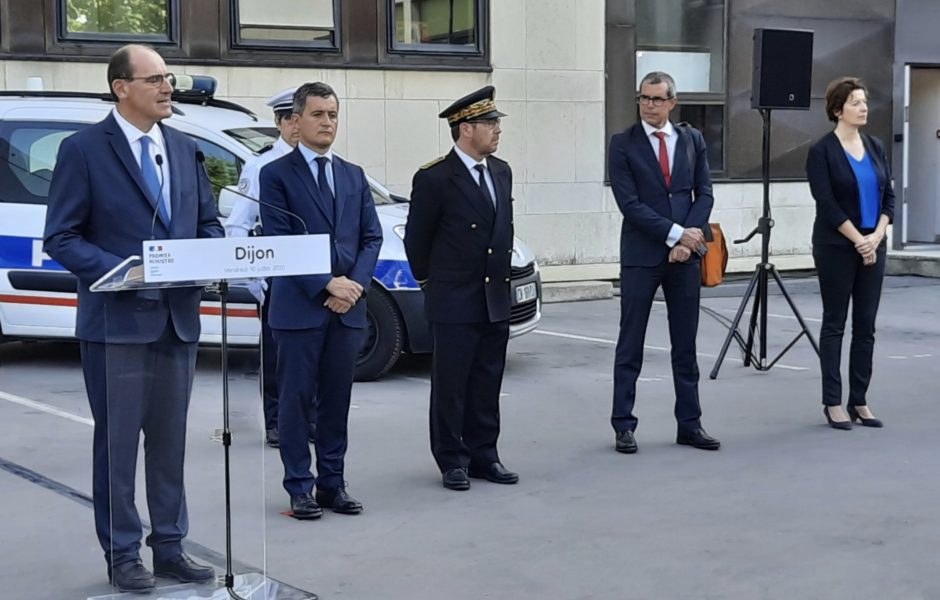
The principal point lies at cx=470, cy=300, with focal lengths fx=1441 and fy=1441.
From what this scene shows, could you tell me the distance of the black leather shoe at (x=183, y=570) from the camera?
16.8 ft

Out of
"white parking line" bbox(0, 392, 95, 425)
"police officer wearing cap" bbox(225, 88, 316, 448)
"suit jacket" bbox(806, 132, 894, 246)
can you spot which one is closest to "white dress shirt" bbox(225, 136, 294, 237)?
"police officer wearing cap" bbox(225, 88, 316, 448)

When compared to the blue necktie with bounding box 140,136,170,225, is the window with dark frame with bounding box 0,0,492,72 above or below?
above

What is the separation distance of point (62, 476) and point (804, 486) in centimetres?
368

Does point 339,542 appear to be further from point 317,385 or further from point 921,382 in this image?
point 921,382

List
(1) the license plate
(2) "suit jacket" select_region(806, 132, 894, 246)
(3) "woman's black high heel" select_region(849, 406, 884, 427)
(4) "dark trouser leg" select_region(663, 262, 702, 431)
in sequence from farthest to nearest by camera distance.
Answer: (1) the license plate
(3) "woman's black high heel" select_region(849, 406, 884, 427)
(2) "suit jacket" select_region(806, 132, 894, 246)
(4) "dark trouser leg" select_region(663, 262, 702, 431)

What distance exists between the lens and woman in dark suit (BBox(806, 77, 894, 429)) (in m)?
8.25

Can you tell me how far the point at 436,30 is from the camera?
1547 cm

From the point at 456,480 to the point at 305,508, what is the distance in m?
0.91

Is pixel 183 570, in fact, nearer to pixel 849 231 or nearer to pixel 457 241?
pixel 457 241

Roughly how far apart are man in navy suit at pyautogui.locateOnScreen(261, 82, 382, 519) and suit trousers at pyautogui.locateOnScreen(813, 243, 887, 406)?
310 centimetres

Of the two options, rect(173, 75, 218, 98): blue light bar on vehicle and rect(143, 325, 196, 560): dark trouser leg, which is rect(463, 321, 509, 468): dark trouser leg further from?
rect(173, 75, 218, 98): blue light bar on vehicle

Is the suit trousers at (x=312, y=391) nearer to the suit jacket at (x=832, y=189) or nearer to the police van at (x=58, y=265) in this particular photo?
the suit jacket at (x=832, y=189)

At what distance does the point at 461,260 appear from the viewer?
6.97 meters

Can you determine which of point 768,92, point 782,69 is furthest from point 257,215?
point 782,69
